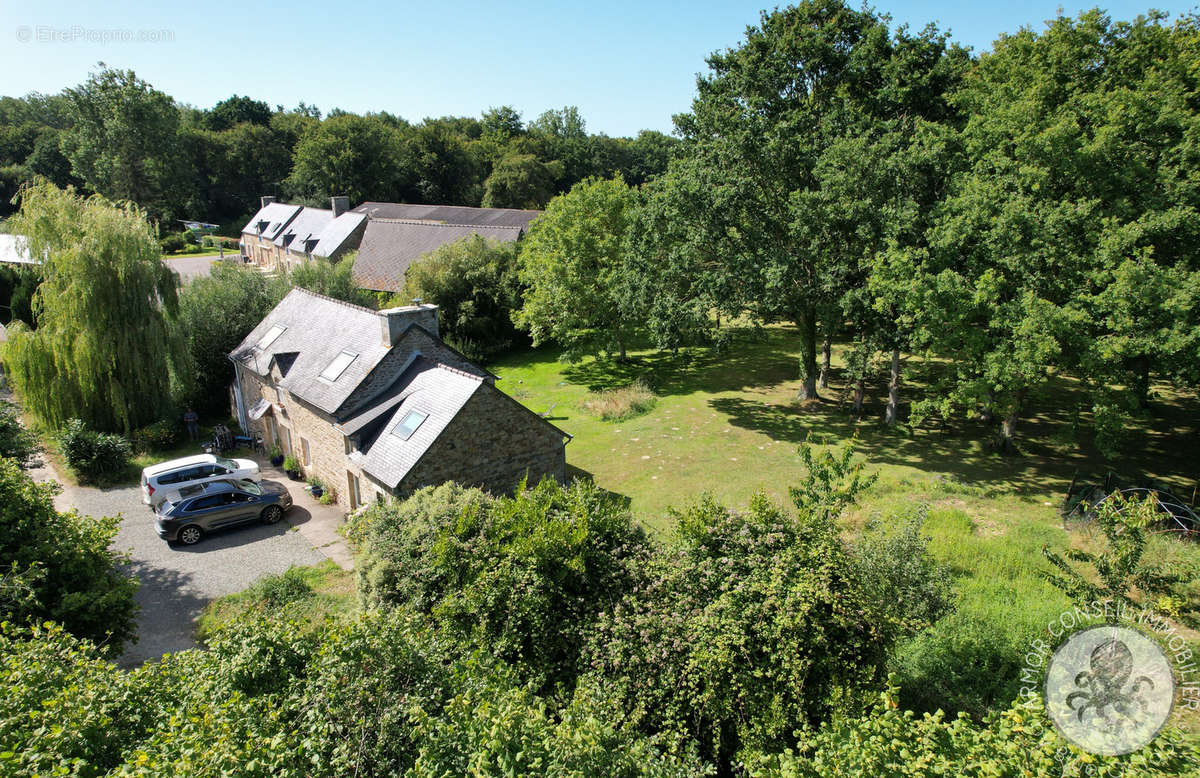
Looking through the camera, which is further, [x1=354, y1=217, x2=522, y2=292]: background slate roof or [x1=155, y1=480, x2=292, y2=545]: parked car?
[x1=354, y1=217, x2=522, y2=292]: background slate roof

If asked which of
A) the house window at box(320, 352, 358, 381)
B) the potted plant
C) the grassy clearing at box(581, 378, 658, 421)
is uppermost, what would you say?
the house window at box(320, 352, 358, 381)

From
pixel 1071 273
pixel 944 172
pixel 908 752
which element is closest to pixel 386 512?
pixel 908 752

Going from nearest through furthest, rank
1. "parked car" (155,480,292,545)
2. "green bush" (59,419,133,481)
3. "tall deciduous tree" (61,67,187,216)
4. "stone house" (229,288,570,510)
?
"stone house" (229,288,570,510) → "parked car" (155,480,292,545) → "green bush" (59,419,133,481) → "tall deciduous tree" (61,67,187,216)

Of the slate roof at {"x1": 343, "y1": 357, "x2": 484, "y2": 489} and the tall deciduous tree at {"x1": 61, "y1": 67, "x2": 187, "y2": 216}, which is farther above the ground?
the tall deciduous tree at {"x1": 61, "y1": 67, "x2": 187, "y2": 216}

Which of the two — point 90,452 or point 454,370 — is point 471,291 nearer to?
point 454,370

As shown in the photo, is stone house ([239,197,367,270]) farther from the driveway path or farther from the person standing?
the driveway path

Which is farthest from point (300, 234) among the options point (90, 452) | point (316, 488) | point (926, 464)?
point (926, 464)

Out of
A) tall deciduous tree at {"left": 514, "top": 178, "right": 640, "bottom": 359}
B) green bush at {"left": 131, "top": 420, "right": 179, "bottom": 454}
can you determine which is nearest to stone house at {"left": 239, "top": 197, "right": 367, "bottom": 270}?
tall deciduous tree at {"left": 514, "top": 178, "right": 640, "bottom": 359}

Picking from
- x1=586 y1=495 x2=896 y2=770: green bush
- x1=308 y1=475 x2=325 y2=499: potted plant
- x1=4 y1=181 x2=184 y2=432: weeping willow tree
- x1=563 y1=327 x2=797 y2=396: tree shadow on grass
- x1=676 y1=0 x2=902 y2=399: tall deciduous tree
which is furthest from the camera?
x1=563 y1=327 x2=797 y2=396: tree shadow on grass
